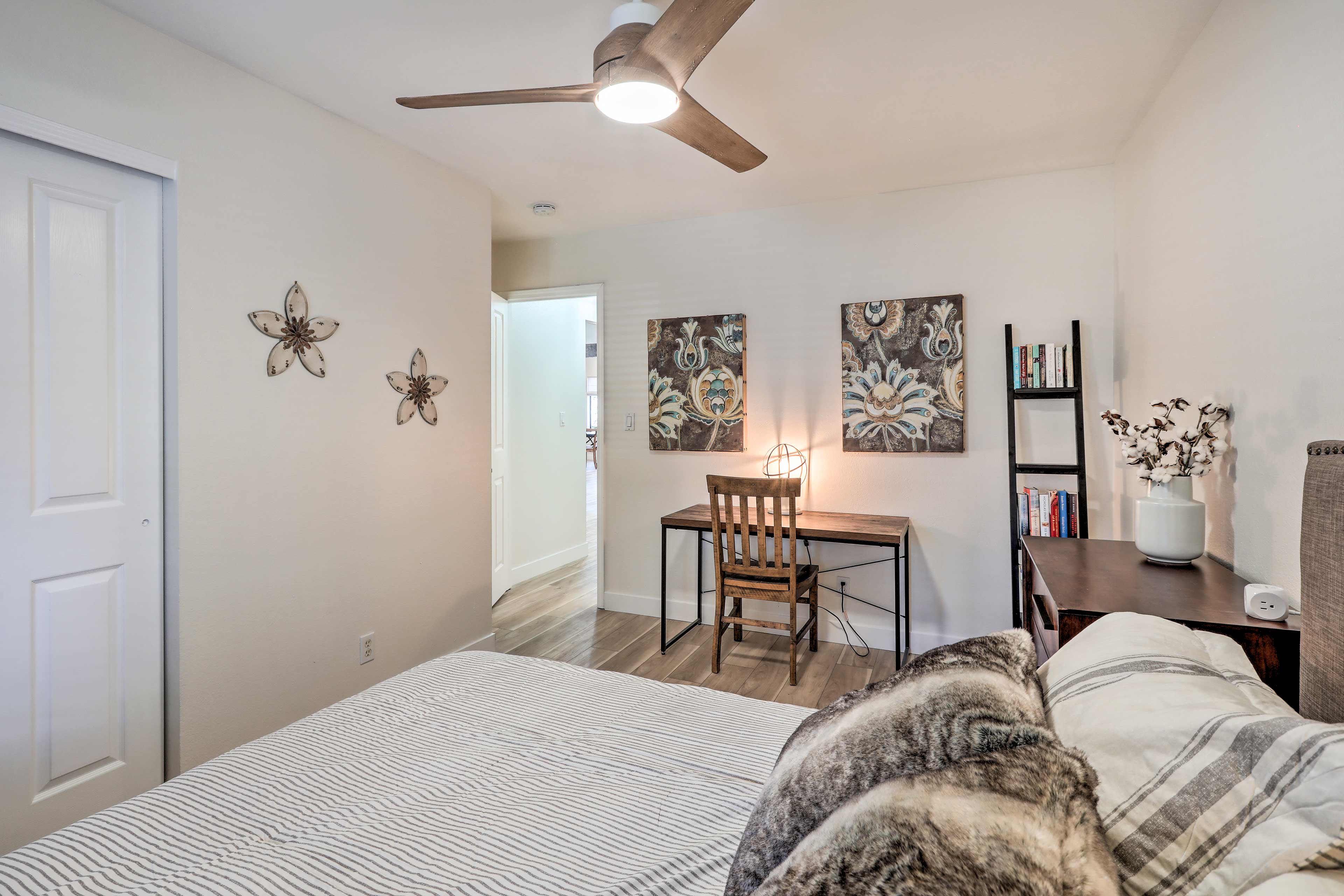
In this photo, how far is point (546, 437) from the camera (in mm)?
5027

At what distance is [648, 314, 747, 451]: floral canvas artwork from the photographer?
12.5ft

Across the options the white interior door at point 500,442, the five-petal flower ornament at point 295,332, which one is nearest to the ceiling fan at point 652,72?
the five-petal flower ornament at point 295,332

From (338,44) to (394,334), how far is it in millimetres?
1140

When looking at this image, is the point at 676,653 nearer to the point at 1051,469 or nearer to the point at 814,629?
the point at 814,629

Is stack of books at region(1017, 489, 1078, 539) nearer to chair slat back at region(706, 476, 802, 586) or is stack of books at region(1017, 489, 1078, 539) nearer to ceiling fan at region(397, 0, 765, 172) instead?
chair slat back at region(706, 476, 802, 586)

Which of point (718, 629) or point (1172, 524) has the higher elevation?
point (1172, 524)

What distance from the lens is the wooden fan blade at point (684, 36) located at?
4.75 ft

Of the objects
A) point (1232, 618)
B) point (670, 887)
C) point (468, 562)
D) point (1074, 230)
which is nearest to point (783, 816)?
point (670, 887)

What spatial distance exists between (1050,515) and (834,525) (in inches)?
39.6

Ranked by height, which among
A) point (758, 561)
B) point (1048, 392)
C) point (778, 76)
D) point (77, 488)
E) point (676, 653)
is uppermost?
point (778, 76)

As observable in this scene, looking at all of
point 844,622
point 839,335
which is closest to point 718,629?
point 844,622

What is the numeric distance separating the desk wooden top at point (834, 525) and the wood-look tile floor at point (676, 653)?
653 millimetres

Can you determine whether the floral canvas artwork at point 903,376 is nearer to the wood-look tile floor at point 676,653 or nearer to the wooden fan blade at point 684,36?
the wood-look tile floor at point 676,653

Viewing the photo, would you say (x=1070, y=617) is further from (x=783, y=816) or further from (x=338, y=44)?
(x=338, y=44)
